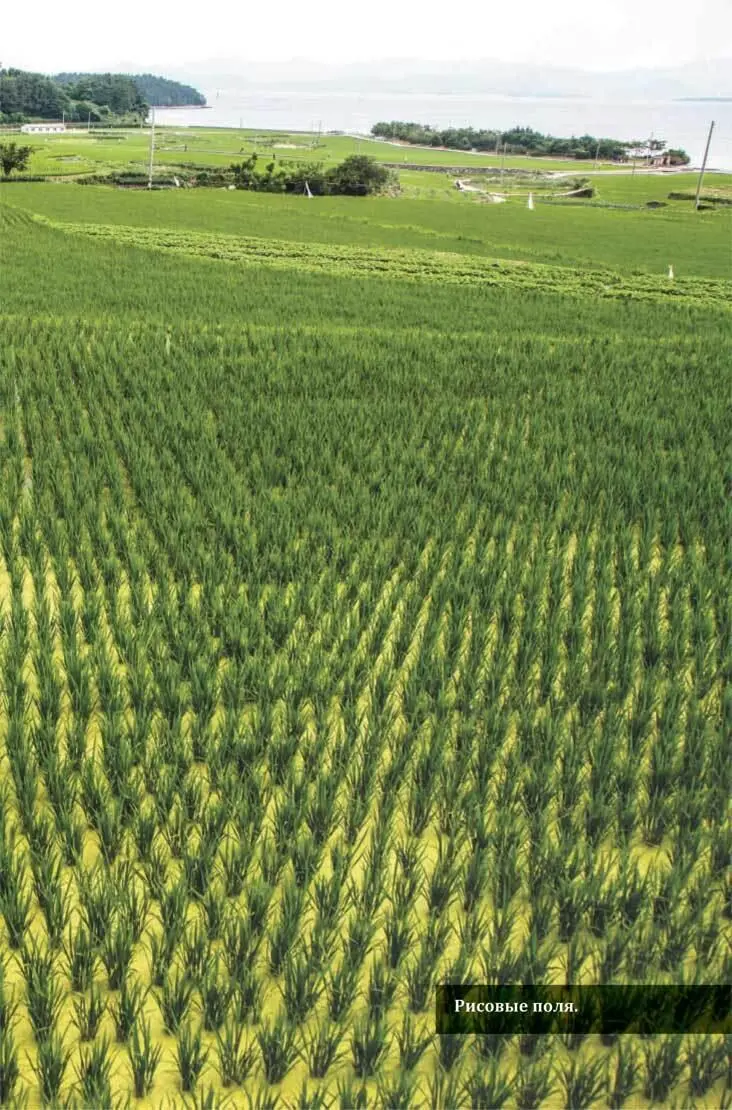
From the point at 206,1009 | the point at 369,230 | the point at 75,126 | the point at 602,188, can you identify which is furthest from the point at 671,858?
the point at 75,126

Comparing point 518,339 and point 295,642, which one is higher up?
point 518,339

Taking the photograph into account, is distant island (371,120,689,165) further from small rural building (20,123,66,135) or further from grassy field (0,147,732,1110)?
grassy field (0,147,732,1110)

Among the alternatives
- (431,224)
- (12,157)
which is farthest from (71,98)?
(431,224)

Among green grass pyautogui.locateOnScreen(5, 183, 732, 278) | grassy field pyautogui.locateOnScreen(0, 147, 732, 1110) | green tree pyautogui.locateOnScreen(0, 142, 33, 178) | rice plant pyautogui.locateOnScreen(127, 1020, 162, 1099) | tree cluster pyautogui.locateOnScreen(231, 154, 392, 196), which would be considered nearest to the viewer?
rice plant pyautogui.locateOnScreen(127, 1020, 162, 1099)

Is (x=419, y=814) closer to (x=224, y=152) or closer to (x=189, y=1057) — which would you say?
(x=189, y=1057)

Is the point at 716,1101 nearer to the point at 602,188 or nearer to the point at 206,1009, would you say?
the point at 206,1009

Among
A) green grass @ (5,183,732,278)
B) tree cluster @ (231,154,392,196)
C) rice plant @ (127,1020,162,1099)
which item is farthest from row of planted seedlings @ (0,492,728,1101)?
tree cluster @ (231,154,392,196)

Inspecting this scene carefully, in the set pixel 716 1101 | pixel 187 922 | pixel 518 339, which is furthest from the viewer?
pixel 518 339
